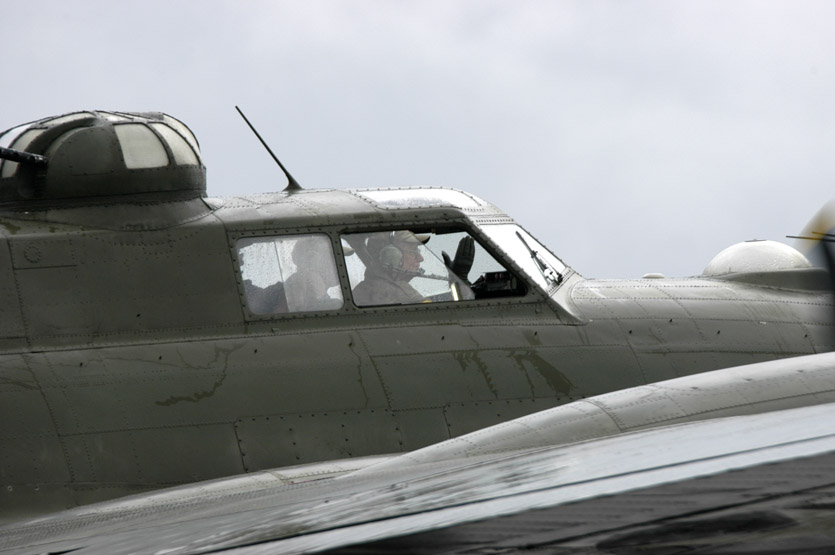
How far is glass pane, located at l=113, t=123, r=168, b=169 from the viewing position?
995 cm

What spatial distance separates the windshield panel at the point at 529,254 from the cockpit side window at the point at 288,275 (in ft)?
5.67

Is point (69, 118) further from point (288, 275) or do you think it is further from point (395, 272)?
point (395, 272)

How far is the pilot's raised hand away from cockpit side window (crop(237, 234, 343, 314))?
1.15m

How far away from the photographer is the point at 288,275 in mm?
9719

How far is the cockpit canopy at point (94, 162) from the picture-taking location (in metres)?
9.79

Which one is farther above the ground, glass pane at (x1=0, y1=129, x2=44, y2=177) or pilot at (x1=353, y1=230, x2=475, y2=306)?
glass pane at (x1=0, y1=129, x2=44, y2=177)

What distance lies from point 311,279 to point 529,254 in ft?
7.76

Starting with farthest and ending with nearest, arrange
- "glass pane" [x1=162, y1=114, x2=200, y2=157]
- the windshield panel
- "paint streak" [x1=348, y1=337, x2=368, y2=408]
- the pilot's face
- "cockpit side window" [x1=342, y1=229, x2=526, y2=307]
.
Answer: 1. "glass pane" [x1=162, y1=114, x2=200, y2=157]
2. the windshield panel
3. the pilot's face
4. "cockpit side window" [x1=342, y1=229, x2=526, y2=307]
5. "paint streak" [x1=348, y1=337, x2=368, y2=408]

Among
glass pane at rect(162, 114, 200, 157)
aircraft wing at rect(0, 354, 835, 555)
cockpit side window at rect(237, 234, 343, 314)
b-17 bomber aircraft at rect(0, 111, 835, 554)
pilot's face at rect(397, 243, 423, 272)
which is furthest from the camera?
glass pane at rect(162, 114, 200, 157)

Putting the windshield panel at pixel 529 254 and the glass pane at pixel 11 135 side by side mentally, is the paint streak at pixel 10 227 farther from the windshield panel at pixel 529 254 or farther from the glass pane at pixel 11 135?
the windshield panel at pixel 529 254

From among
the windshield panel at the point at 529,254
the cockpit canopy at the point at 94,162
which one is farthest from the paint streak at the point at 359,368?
the cockpit canopy at the point at 94,162

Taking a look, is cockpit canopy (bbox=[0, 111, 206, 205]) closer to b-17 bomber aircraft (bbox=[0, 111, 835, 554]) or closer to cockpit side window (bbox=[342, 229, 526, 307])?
b-17 bomber aircraft (bbox=[0, 111, 835, 554])

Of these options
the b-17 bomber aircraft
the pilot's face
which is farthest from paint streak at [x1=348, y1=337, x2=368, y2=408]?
the pilot's face

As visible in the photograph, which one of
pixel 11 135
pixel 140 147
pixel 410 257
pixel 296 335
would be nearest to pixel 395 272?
pixel 410 257
